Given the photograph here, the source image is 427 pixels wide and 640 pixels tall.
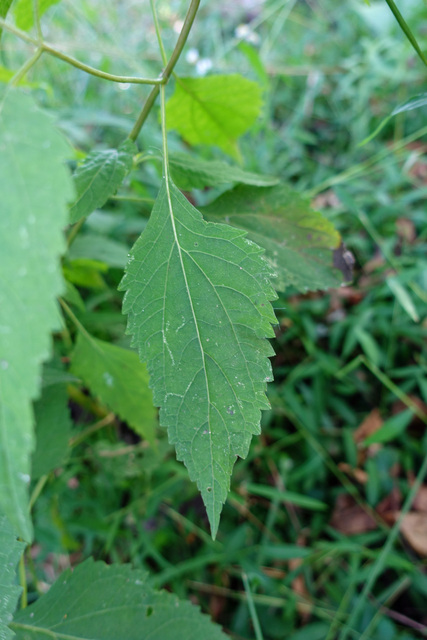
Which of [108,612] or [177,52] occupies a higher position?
[177,52]

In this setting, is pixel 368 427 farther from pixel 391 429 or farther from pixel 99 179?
pixel 99 179

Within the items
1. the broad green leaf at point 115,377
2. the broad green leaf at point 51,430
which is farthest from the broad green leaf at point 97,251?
the broad green leaf at point 51,430

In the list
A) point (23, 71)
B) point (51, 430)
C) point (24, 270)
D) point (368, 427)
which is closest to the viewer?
point (24, 270)

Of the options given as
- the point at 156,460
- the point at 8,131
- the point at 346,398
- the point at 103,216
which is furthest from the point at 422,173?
the point at 8,131

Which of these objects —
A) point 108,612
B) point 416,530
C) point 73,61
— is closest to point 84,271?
point 73,61

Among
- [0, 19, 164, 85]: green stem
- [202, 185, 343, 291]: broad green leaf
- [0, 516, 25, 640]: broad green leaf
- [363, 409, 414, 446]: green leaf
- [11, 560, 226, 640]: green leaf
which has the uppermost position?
[0, 19, 164, 85]: green stem

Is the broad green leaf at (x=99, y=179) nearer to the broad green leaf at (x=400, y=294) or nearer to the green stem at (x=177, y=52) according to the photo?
the green stem at (x=177, y=52)

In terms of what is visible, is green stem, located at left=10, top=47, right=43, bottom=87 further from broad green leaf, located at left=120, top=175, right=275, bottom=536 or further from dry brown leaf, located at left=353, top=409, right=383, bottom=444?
dry brown leaf, located at left=353, top=409, right=383, bottom=444

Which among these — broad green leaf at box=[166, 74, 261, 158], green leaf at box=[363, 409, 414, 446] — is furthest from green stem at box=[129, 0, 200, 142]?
green leaf at box=[363, 409, 414, 446]
